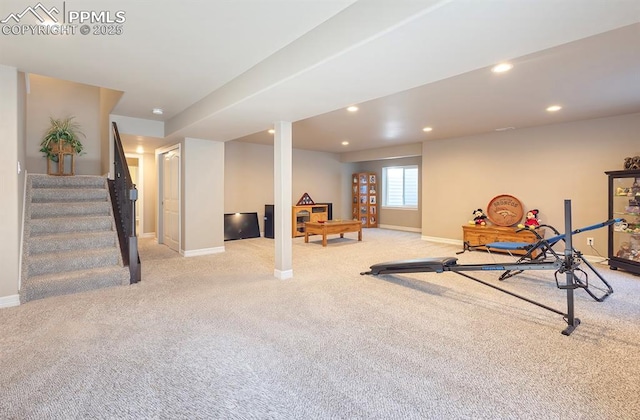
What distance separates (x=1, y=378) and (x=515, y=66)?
4.74 meters

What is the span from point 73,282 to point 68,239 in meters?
0.77

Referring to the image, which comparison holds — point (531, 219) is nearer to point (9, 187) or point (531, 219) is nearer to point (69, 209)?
point (9, 187)

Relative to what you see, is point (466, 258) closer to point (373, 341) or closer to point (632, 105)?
point (632, 105)

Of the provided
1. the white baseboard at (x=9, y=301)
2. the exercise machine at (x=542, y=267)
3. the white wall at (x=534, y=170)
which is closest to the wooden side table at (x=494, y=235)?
the white wall at (x=534, y=170)

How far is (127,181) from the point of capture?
4.11m

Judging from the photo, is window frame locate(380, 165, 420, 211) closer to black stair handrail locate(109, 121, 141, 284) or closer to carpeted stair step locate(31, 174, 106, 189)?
black stair handrail locate(109, 121, 141, 284)

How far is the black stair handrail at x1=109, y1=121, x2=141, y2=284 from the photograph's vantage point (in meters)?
3.84

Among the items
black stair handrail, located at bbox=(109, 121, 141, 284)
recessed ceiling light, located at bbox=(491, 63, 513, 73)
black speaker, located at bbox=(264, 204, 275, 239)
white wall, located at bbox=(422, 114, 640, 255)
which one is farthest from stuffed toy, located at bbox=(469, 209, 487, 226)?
black stair handrail, located at bbox=(109, 121, 141, 284)

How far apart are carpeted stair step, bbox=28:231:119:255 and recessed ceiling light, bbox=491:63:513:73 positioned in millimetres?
5021

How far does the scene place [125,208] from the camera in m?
4.35

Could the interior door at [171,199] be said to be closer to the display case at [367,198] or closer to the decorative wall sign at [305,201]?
the decorative wall sign at [305,201]

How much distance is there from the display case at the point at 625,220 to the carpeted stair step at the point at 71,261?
23.0ft

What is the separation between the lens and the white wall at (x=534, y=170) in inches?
199

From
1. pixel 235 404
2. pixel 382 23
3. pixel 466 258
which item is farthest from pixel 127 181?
pixel 466 258
